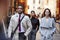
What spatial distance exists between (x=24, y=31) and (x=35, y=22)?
2536mm

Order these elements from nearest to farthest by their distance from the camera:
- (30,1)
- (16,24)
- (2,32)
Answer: (2,32)
(16,24)
(30,1)

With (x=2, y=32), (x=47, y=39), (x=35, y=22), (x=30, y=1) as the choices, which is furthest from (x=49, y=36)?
(x=30, y=1)

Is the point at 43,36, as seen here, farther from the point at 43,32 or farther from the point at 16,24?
the point at 16,24

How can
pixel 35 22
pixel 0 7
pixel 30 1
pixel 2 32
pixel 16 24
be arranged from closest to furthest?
pixel 0 7 < pixel 2 32 < pixel 16 24 < pixel 35 22 < pixel 30 1

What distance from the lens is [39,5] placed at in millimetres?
86500

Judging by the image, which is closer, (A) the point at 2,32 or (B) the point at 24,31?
(A) the point at 2,32

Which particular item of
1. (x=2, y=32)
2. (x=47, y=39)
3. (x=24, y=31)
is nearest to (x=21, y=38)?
(x=24, y=31)

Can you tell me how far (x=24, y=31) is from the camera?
7.44 metres

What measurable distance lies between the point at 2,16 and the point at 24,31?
5190 millimetres

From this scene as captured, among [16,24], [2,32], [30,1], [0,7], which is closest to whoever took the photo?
[0,7]

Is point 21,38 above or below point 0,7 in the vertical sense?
below

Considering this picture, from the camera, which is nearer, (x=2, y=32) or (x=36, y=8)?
(x=2, y=32)

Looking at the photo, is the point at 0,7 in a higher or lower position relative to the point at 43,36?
higher

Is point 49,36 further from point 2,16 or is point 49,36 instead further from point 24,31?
point 2,16
